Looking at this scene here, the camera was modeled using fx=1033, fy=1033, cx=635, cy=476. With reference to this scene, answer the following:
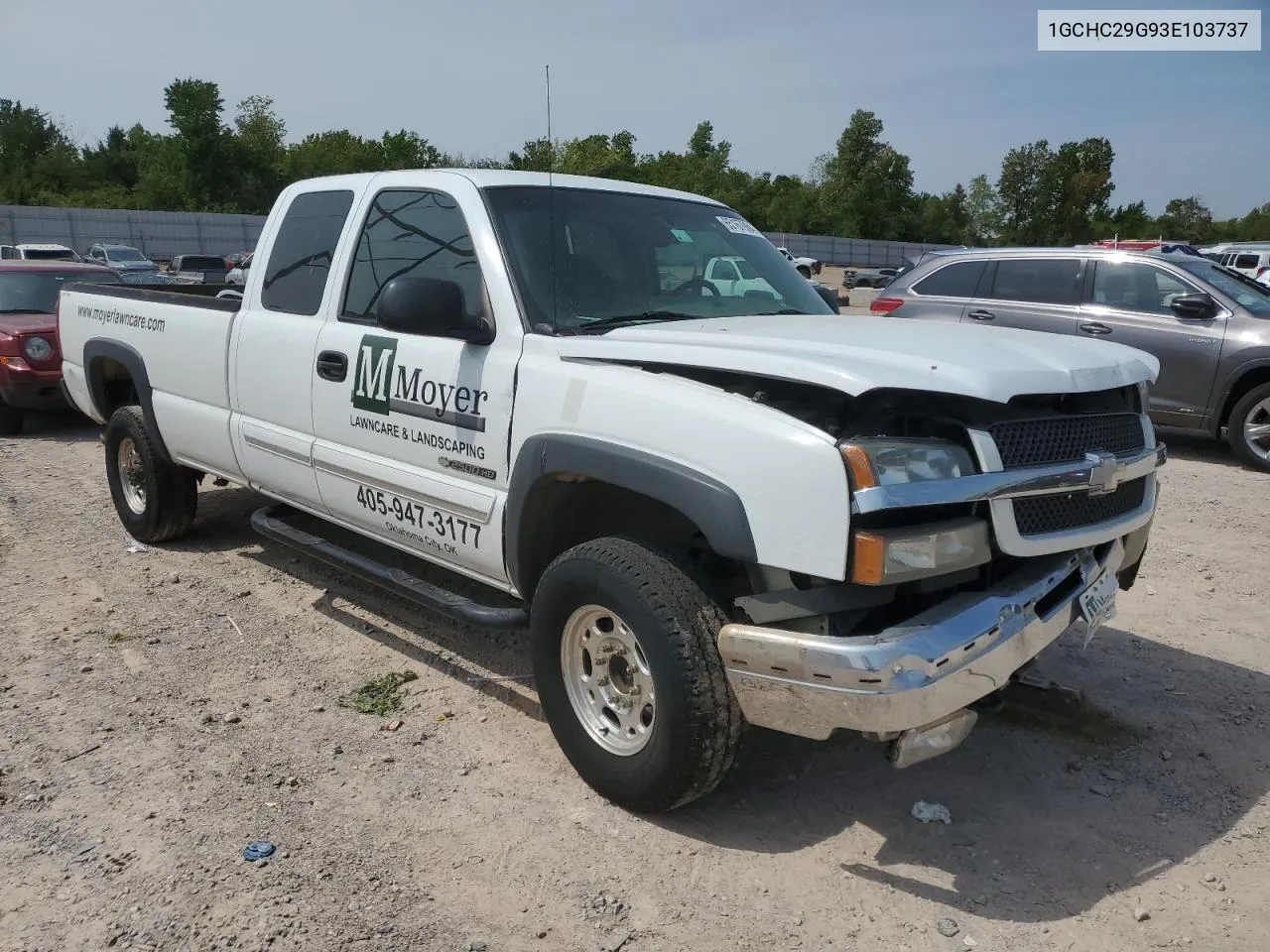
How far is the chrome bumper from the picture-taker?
8.57 ft

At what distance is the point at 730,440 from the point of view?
2.81 m

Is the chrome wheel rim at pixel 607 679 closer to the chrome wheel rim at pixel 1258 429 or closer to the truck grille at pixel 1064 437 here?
the truck grille at pixel 1064 437

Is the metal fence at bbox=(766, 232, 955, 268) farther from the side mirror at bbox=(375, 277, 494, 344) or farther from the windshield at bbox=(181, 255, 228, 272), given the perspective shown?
the side mirror at bbox=(375, 277, 494, 344)

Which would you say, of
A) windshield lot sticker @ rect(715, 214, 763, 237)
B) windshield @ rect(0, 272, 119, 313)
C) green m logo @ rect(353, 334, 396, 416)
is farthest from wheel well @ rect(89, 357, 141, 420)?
windshield @ rect(0, 272, 119, 313)

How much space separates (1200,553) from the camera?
19.9 ft

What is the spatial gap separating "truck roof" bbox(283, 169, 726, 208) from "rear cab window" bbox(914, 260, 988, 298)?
6046 millimetres

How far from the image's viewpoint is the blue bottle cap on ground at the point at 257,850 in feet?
10.1

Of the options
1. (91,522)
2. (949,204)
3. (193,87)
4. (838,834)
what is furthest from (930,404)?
(949,204)

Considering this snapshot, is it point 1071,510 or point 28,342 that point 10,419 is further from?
point 1071,510

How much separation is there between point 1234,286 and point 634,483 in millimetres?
8219

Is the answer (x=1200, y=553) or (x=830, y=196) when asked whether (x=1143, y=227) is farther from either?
(x=1200, y=553)

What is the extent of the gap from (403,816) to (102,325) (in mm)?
4251

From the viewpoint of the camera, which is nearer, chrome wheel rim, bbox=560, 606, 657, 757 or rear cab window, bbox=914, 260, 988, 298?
chrome wheel rim, bbox=560, 606, 657, 757

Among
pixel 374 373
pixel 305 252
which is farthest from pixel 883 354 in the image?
pixel 305 252
